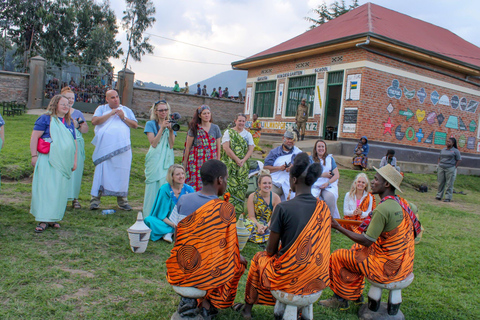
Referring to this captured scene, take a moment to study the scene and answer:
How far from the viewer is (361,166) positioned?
13836 mm

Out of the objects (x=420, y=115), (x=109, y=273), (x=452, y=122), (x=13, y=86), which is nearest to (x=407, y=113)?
(x=420, y=115)

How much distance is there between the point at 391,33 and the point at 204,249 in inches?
610

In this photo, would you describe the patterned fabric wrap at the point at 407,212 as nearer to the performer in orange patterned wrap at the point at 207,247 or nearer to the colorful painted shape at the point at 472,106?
the performer in orange patterned wrap at the point at 207,247

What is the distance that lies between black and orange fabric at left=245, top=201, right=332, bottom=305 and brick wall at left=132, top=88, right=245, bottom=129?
22.9 metres

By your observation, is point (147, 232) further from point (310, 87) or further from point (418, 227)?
point (310, 87)

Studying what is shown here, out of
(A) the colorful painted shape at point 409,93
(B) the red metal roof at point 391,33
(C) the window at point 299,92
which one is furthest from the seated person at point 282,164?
(C) the window at point 299,92

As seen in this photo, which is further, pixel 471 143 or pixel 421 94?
pixel 471 143

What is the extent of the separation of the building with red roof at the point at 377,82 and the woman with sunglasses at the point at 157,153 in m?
10.3

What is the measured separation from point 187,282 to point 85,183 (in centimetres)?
641

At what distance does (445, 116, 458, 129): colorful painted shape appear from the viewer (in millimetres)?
17156

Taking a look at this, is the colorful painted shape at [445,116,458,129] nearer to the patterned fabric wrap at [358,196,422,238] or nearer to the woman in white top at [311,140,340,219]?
the woman in white top at [311,140,340,219]

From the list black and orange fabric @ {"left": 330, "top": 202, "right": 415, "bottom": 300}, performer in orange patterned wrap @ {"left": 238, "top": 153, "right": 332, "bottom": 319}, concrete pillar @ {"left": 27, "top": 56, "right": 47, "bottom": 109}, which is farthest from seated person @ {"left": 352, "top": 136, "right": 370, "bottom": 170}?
A: concrete pillar @ {"left": 27, "top": 56, "right": 47, "bottom": 109}

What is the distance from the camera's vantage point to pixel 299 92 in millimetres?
17797

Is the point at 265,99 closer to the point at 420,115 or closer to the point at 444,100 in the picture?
the point at 420,115
